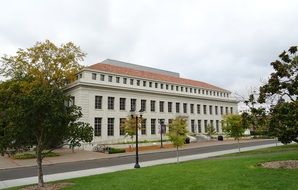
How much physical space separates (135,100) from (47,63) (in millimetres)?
16575

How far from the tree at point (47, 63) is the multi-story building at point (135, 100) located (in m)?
3.29

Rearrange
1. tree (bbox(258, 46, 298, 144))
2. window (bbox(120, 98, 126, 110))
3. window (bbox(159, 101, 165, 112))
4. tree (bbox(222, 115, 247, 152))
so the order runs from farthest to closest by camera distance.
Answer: window (bbox(159, 101, 165, 112))
window (bbox(120, 98, 126, 110))
tree (bbox(222, 115, 247, 152))
tree (bbox(258, 46, 298, 144))

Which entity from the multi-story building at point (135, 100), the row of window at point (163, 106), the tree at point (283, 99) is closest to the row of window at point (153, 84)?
the multi-story building at point (135, 100)

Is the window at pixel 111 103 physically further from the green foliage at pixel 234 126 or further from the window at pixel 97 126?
the green foliage at pixel 234 126

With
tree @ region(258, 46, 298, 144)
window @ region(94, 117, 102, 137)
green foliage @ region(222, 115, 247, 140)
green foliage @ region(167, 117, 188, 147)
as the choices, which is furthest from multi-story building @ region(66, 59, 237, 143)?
tree @ region(258, 46, 298, 144)

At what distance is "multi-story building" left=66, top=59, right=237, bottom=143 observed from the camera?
45.6 meters

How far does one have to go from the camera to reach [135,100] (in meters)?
51.9

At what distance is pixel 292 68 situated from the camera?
14.9 m

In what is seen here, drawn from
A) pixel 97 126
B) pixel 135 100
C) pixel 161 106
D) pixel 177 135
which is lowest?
pixel 177 135

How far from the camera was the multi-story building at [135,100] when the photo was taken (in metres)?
45.6

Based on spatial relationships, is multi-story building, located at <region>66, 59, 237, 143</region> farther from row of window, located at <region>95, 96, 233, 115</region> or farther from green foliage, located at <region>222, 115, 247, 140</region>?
green foliage, located at <region>222, 115, 247, 140</region>

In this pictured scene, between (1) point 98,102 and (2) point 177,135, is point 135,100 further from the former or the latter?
(2) point 177,135

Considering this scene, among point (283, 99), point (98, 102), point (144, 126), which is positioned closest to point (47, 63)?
Result: point (98, 102)

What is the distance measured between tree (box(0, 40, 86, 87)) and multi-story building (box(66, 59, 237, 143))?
10.8 feet
